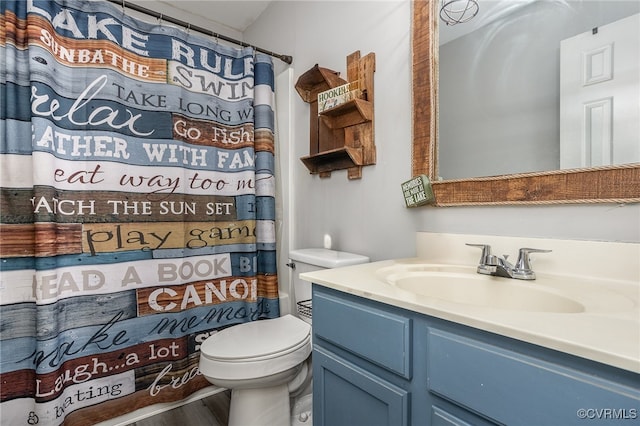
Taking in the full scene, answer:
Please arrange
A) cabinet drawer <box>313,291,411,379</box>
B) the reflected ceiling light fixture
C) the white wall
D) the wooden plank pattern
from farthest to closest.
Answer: the wooden plank pattern → the reflected ceiling light fixture → the white wall → cabinet drawer <box>313,291,411,379</box>

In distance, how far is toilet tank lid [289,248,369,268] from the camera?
1332 millimetres

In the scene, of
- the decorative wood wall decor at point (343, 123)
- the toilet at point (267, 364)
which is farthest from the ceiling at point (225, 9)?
the toilet at point (267, 364)

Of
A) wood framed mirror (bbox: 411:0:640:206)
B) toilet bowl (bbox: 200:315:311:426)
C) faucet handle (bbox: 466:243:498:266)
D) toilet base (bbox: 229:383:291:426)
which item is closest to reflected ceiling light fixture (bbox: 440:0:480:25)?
wood framed mirror (bbox: 411:0:640:206)

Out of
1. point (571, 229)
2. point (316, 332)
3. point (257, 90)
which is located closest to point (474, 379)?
point (316, 332)

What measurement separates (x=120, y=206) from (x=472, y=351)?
1582 mm

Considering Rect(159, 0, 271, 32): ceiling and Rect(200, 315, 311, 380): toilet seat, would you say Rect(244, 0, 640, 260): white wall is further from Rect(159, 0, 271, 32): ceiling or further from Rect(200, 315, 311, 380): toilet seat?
Rect(200, 315, 311, 380): toilet seat

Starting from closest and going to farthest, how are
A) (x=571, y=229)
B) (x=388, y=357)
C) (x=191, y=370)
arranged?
(x=388, y=357), (x=571, y=229), (x=191, y=370)

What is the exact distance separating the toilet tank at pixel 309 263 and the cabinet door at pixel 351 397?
473 mm

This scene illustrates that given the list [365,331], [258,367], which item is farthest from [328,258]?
[365,331]

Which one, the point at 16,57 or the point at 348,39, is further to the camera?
the point at 348,39

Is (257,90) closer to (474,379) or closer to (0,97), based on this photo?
(0,97)

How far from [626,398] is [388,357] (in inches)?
16.0

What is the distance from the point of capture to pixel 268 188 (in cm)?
189

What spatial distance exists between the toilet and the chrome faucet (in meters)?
0.53
